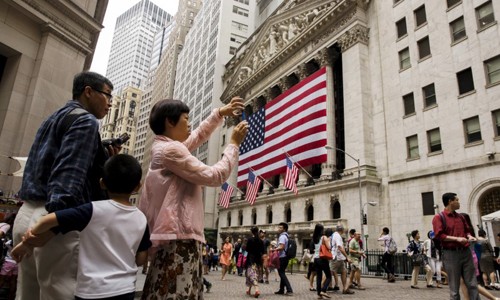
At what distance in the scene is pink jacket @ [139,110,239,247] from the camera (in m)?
2.64

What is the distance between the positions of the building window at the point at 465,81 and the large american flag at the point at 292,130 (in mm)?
11097

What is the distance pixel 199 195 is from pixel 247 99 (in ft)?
155

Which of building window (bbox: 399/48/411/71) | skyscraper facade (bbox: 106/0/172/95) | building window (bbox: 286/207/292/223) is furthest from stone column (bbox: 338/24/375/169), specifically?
skyscraper facade (bbox: 106/0/172/95)

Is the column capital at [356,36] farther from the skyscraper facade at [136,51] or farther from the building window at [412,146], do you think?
the skyscraper facade at [136,51]

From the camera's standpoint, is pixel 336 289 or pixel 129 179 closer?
pixel 129 179

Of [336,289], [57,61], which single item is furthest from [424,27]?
[57,61]

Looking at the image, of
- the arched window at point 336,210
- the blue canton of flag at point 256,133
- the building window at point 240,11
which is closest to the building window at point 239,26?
the building window at point 240,11

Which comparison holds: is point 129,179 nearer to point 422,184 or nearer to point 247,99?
point 422,184

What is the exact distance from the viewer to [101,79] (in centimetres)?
312

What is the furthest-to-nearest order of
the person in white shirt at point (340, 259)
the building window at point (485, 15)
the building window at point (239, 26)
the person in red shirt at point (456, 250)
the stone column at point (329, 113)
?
the building window at point (239, 26)
the stone column at point (329, 113)
the building window at point (485, 15)
the person in white shirt at point (340, 259)
the person in red shirt at point (456, 250)

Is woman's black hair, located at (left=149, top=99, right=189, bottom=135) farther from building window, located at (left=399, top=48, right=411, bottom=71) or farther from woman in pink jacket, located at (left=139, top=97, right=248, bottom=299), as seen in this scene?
building window, located at (left=399, top=48, right=411, bottom=71)

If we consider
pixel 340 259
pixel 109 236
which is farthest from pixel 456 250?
pixel 109 236

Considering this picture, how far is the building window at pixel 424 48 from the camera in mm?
25802

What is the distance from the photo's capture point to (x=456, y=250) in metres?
6.24
